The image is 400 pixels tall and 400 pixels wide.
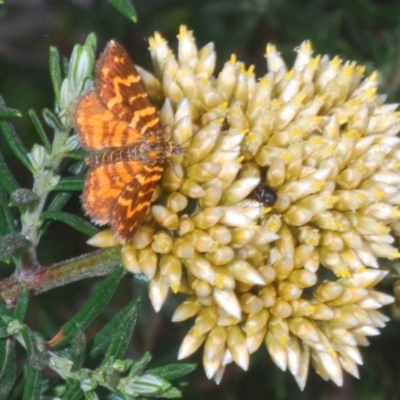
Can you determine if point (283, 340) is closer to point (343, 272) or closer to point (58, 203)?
point (343, 272)

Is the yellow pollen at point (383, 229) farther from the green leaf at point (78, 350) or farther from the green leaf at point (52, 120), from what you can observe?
the green leaf at point (52, 120)

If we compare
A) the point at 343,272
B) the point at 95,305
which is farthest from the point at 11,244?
the point at 343,272

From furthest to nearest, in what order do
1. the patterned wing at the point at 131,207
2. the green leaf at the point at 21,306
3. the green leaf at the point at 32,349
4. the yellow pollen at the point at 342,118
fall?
the yellow pollen at the point at 342,118
the green leaf at the point at 21,306
the green leaf at the point at 32,349
the patterned wing at the point at 131,207

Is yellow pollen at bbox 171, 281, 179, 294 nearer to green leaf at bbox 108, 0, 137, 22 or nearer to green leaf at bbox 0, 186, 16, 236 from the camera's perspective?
green leaf at bbox 0, 186, 16, 236

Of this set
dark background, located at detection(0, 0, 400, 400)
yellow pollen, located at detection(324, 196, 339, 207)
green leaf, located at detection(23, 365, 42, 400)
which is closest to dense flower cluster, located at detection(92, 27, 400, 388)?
yellow pollen, located at detection(324, 196, 339, 207)

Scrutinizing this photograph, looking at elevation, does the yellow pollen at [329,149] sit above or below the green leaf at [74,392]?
above

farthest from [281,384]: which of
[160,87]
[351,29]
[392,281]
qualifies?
[351,29]

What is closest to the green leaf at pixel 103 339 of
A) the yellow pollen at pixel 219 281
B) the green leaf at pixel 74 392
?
the green leaf at pixel 74 392
